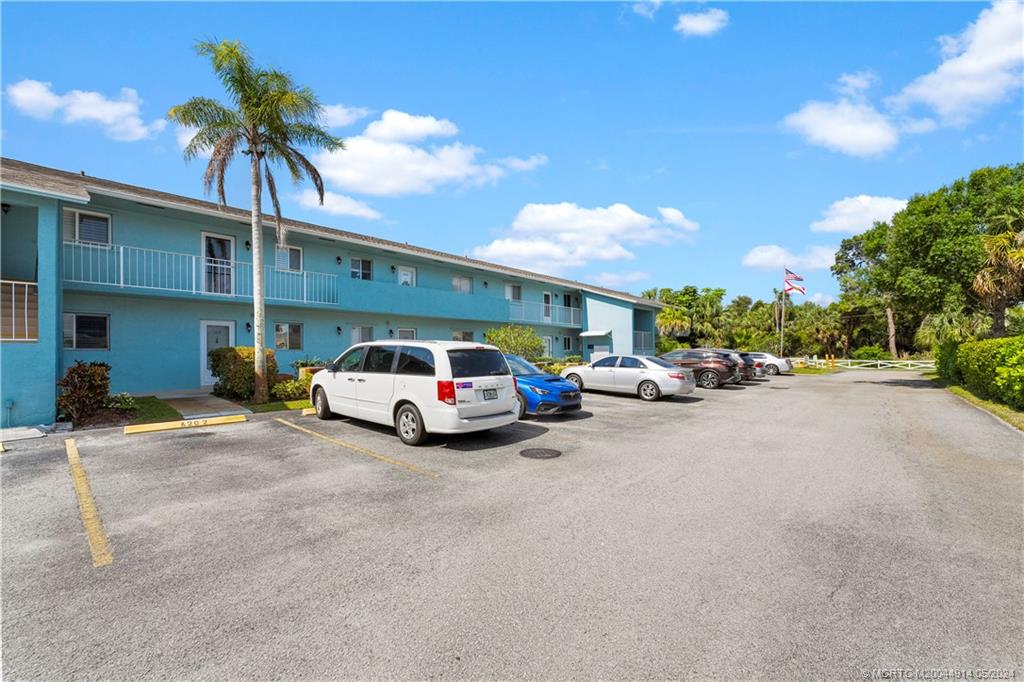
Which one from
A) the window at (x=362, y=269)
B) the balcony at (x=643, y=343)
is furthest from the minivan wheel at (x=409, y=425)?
the balcony at (x=643, y=343)

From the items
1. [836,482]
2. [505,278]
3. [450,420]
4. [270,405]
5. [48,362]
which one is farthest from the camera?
[505,278]

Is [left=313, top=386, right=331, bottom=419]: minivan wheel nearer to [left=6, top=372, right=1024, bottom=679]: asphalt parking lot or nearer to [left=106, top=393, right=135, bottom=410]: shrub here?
[left=6, top=372, right=1024, bottom=679]: asphalt parking lot

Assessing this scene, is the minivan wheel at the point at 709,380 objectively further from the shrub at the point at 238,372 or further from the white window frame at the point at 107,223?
the white window frame at the point at 107,223

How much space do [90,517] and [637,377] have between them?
563 inches

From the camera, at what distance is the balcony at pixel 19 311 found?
377 inches

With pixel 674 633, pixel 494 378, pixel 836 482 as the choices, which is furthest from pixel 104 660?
pixel 836 482

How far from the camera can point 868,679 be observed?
9.02 ft

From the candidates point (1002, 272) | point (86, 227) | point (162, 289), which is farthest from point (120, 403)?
point (1002, 272)

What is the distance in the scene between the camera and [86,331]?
14164 mm

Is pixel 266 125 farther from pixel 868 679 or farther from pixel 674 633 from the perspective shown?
pixel 868 679

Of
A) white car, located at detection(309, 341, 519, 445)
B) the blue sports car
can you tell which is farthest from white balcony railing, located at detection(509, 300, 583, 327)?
white car, located at detection(309, 341, 519, 445)

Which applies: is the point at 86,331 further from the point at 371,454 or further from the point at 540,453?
the point at 540,453

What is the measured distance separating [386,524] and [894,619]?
4.27 meters

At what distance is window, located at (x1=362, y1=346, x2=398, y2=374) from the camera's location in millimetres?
9104
